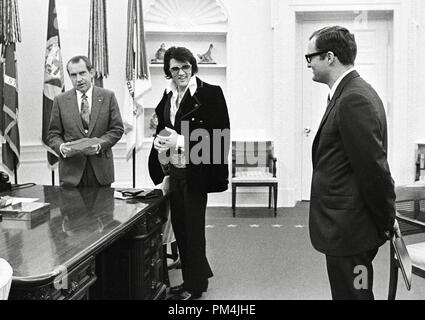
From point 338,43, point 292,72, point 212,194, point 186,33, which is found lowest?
point 212,194

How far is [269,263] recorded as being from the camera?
4.14 m

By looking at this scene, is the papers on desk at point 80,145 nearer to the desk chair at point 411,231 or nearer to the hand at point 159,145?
the hand at point 159,145

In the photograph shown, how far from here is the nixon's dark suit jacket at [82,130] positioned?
3537mm

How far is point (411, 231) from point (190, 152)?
128cm

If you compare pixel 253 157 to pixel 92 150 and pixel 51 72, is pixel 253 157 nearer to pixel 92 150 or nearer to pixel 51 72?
pixel 51 72

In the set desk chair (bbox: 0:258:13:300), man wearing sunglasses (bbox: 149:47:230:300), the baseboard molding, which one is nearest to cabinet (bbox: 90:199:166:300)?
man wearing sunglasses (bbox: 149:47:230:300)

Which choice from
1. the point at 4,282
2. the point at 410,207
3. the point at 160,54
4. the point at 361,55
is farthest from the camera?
the point at 361,55

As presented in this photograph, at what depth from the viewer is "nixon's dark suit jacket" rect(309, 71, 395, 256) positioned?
1955 mm

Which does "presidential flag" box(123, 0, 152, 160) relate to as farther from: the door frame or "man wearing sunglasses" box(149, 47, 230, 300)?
"man wearing sunglasses" box(149, 47, 230, 300)

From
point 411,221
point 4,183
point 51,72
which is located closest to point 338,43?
point 411,221

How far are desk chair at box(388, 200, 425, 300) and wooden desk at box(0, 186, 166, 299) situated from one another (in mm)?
1259

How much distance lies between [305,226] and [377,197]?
11.8 ft
